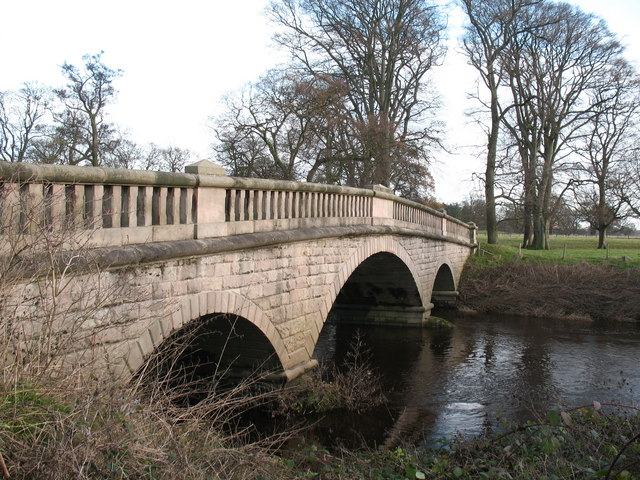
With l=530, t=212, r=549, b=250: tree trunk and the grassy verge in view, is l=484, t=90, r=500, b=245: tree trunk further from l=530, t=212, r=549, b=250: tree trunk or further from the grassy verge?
the grassy verge

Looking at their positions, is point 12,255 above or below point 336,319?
above

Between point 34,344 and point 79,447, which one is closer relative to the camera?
point 79,447

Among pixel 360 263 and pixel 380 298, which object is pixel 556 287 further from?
pixel 360 263

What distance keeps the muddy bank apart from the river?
3.16 feet

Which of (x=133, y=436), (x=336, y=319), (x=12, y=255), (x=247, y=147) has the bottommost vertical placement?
(x=336, y=319)

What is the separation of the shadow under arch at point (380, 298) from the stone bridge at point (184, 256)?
377 centimetres

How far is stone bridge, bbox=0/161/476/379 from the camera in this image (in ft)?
14.0

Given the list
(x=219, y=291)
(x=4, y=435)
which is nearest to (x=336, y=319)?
(x=219, y=291)

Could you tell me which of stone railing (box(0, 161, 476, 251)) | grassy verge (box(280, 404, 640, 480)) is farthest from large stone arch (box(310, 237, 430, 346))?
grassy verge (box(280, 404, 640, 480))

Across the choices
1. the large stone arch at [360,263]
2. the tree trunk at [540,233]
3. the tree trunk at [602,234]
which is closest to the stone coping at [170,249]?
the large stone arch at [360,263]

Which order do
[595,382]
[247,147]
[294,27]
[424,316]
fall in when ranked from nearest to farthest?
[595,382], [424,316], [247,147], [294,27]

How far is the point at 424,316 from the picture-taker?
1625 cm

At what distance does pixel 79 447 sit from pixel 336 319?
46.4 feet

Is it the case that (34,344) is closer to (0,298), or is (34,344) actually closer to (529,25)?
(0,298)
